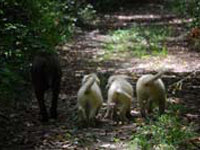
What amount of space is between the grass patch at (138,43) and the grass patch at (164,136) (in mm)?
7444

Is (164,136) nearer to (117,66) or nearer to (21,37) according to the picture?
(21,37)

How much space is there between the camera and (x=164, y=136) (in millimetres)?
→ 6199

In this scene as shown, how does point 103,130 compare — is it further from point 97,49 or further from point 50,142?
point 97,49

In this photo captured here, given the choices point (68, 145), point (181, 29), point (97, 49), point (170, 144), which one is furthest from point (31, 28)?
point (181, 29)

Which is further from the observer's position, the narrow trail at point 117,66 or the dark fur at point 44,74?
the dark fur at point 44,74

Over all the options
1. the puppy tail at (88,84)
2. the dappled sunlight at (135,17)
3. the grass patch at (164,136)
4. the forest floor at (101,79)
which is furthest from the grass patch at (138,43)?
the grass patch at (164,136)

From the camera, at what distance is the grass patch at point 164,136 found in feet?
19.7

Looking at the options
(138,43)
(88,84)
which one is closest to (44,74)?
(88,84)

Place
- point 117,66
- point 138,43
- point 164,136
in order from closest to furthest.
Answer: point 164,136, point 117,66, point 138,43

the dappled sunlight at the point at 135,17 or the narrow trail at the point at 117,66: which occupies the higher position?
the dappled sunlight at the point at 135,17

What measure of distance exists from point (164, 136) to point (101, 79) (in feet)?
16.6

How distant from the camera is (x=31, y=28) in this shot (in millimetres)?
9867

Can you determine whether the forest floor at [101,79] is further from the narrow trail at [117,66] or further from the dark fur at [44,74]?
the dark fur at [44,74]

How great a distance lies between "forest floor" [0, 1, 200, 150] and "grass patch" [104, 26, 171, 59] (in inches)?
11.3
